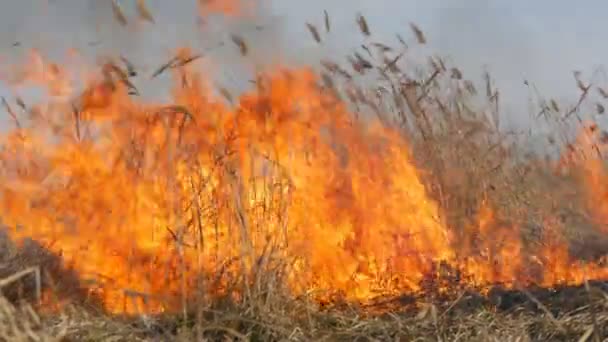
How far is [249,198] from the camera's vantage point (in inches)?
177

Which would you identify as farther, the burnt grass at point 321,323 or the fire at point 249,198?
the fire at point 249,198

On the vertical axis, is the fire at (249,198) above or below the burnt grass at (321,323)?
above

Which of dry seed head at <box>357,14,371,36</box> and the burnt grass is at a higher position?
dry seed head at <box>357,14,371,36</box>

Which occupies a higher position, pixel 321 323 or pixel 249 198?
pixel 249 198

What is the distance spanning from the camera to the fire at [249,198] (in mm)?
4605

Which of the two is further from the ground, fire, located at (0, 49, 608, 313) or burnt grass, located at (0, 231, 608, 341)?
fire, located at (0, 49, 608, 313)

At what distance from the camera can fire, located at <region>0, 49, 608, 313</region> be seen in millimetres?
4605

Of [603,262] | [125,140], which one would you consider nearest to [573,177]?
[603,262]

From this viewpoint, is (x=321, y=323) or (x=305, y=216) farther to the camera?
(x=305, y=216)

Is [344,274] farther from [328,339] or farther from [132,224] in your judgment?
[328,339]

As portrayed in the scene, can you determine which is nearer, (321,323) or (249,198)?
(321,323)

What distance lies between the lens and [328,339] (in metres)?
3.29

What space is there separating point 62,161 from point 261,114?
135 cm

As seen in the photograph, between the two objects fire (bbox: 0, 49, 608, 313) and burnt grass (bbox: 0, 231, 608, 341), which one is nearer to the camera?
burnt grass (bbox: 0, 231, 608, 341)
